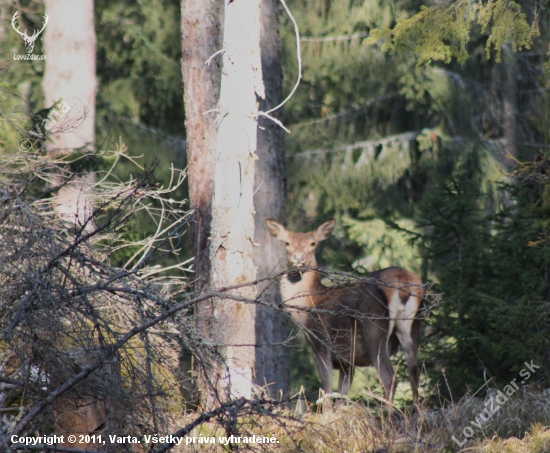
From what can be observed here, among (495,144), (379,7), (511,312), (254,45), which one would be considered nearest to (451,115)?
(495,144)

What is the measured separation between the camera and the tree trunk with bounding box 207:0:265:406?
6.03 m

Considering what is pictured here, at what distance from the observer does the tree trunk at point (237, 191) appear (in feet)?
19.8

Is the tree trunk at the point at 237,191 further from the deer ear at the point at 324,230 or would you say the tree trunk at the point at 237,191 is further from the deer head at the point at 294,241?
the deer ear at the point at 324,230

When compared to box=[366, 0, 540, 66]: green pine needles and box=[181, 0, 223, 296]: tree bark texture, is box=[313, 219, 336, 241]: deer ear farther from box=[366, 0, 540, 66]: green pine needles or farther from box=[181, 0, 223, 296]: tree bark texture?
box=[366, 0, 540, 66]: green pine needles

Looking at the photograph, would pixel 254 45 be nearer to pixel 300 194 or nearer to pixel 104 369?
pixel 104 369

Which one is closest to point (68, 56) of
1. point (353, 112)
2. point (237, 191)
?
point (237, 191)

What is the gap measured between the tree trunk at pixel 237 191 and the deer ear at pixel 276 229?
2415 mm

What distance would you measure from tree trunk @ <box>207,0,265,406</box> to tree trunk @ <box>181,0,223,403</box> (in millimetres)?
1999

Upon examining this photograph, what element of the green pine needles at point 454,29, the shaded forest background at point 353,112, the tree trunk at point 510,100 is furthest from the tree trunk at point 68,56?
the tree trunk at point 510,100

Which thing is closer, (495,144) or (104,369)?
(104,369)

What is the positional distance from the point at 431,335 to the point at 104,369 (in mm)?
A: 6053

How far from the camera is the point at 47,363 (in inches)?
171

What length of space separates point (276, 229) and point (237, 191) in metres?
2.63

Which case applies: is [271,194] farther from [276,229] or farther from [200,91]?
[200,91]
